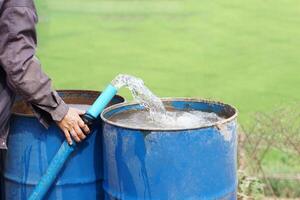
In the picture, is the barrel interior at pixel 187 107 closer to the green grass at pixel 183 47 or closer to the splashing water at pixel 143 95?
the splashing water at pixel 143 95

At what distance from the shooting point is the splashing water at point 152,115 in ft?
8.20

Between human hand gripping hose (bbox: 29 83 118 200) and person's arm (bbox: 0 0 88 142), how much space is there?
0.08m

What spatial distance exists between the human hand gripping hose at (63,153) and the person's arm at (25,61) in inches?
3.3

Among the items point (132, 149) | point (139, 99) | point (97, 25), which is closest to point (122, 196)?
point (132, 149)

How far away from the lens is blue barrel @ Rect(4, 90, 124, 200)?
101 inches

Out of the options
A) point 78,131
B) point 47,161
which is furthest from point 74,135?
point 47,161

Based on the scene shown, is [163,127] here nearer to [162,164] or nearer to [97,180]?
[162,164]

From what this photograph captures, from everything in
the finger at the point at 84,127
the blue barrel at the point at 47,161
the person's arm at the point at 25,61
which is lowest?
the blue barrel at the point at 47,161

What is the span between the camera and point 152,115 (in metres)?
2.61

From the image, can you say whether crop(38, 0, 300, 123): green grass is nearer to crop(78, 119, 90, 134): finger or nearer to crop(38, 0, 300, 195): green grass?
crop(38, 0, 300, 195): green grass

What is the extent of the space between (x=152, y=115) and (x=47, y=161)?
47cm

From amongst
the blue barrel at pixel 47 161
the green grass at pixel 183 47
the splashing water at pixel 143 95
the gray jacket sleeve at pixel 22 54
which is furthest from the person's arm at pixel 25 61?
the green grass at pixel 183 47

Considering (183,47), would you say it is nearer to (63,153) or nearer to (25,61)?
(63,153)

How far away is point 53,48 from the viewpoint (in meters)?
8.02
